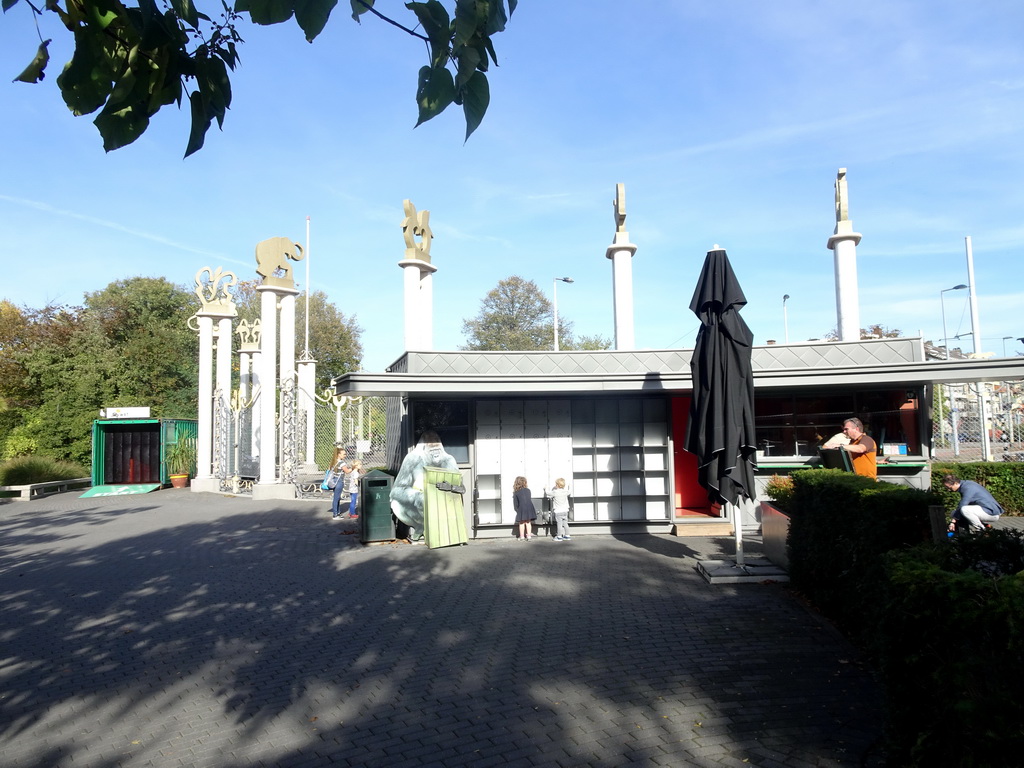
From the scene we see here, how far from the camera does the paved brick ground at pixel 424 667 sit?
4.48m

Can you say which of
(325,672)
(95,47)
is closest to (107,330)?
(325,672)

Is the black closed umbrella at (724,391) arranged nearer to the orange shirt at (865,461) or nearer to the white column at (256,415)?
the orange shirt at (865,461)

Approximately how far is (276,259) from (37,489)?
11.0 meters

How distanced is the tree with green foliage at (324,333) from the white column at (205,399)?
1026 inches

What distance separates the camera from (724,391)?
9.15 metres

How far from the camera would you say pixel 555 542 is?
12055 mm

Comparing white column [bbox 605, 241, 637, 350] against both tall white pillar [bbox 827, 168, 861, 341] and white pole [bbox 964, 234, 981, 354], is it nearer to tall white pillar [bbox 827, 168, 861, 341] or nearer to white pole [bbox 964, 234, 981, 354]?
tall white pillar [bbox 827, 168, 861, 341]

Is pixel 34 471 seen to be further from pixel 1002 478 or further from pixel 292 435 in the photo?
pixel 1002 478

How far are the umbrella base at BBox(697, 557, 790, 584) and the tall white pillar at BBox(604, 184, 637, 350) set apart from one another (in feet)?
20.7

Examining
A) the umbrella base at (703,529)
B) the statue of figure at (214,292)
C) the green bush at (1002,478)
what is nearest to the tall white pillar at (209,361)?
the statue of figure at (214,292)

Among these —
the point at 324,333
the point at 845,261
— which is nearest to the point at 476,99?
the point at 845,261

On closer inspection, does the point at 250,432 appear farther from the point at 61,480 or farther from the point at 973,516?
the point at 973,516

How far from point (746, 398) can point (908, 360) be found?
4.71 metres

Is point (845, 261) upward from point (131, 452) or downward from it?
upward
